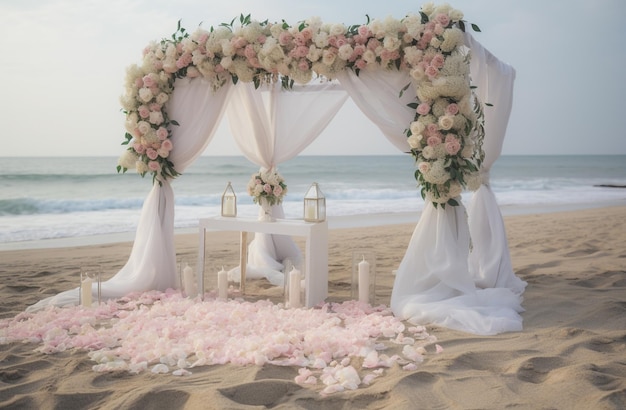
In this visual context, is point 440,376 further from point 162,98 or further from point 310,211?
point 162,98

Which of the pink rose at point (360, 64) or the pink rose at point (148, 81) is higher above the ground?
the pink rose at point (360, 64)

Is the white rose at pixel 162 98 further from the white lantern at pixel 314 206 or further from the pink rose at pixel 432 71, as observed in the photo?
the pink rose at pixel 432 71

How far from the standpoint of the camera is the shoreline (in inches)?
330

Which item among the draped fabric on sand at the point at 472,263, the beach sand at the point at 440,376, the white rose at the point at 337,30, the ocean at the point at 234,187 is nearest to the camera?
the beach sand at the point at 440,376

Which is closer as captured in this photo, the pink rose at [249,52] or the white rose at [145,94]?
the pink rose at [249,52]

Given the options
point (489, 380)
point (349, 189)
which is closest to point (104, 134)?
point (349, 189)

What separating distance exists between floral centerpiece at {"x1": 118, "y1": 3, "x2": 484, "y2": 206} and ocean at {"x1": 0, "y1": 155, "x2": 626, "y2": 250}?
415cm

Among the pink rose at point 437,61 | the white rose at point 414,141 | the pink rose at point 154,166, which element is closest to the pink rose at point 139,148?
the pink rose at point 154,166

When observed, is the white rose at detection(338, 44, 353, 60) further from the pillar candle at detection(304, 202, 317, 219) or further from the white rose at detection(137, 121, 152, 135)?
the white rose at detection(137, 121, 152, 135)

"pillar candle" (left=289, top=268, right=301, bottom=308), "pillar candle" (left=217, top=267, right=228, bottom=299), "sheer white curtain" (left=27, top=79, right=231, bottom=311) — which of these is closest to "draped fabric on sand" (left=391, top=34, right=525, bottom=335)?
"pillar candle" (left=289, top=268, right=301, bottom=308)

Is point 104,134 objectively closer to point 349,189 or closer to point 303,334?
point 349,189

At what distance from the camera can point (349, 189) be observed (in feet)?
→ 68.4

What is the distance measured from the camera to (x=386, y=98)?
4762 millimetres

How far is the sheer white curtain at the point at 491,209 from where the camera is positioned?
526cm
